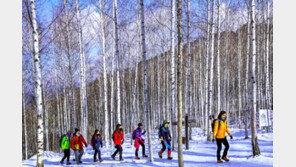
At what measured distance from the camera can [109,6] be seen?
→ 14820mm

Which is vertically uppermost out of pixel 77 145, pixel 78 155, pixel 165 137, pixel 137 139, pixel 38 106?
pixel 38 106

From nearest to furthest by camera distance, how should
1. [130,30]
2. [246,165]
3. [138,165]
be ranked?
[246,165], [138,165], [130,30]

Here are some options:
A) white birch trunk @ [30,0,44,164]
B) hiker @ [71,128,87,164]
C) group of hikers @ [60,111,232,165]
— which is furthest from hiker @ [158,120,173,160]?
white birch trunk @ [30,0,44,164]

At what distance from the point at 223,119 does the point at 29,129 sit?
4161cm

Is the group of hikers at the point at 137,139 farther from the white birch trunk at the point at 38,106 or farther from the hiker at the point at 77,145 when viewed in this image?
the white birch trunk at the point at 38,106

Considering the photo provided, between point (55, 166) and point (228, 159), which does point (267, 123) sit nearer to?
point (228, 159)

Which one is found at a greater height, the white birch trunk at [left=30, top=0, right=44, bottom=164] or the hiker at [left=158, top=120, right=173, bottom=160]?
the white birch trunk at [left=30, top=0, right=44, bottom=164]

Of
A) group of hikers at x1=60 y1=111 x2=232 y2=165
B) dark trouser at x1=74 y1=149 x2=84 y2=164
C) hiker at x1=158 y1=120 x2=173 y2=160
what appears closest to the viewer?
group of hikers at x1=60 y1=111 x2=232 y2=165

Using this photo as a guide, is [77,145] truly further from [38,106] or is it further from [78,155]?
[38,106]

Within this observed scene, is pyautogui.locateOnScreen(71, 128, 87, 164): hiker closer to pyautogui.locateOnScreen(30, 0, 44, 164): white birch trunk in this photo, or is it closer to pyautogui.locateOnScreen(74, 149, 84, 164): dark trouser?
pyautogui.locateOnScreen(74, 149, 84, 164): dark trouser

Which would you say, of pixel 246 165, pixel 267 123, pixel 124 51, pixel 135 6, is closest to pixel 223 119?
pixel 246 165

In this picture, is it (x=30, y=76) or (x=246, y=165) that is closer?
(x=246, y=165)

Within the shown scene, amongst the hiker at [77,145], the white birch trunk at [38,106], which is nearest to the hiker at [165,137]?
the hiker at [77,145]

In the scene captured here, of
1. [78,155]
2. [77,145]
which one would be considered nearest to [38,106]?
[77,145]
